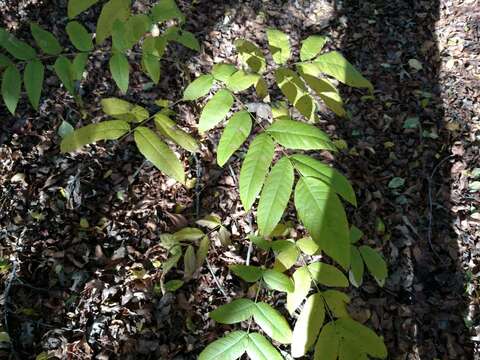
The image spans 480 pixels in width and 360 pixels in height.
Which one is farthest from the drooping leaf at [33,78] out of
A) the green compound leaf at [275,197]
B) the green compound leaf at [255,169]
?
the green compound leaf at [275,197]

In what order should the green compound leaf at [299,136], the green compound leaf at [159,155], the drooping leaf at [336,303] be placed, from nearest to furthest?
1. the green compound leaf at [299,136]
2. the green compound leaf at [159,155]
3. the drooping leaf at [336,303]

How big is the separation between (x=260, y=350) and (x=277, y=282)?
1.19 ft

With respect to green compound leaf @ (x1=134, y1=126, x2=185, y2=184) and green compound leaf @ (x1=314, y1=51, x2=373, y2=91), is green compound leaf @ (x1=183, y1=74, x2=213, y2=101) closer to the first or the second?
green compound leaf @ (x1=134, y1=126, x2=185, y2=184)

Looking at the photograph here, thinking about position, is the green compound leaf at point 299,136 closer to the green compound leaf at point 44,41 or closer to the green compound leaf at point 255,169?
the green compound leaf at point 255,169

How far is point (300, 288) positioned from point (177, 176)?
774 millimetres

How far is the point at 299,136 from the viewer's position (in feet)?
5.00

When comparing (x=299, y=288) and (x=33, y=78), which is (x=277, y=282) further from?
(x=33, y=78)

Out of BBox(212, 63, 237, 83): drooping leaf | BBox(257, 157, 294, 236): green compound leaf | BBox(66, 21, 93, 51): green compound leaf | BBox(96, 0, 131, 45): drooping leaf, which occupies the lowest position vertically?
BBox(257, 157, 294, 236): green compound leaf

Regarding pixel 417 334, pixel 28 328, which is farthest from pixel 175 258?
pixel 417 334

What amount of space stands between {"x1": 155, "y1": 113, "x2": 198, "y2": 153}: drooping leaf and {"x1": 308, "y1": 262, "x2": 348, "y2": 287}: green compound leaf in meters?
0.79

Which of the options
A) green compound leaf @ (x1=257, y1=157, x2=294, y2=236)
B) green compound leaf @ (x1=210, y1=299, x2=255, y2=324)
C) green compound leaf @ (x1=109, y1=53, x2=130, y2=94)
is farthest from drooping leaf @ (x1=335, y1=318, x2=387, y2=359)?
green compound leaf @ (x1=109, y1=53, x2=130, y2=94)

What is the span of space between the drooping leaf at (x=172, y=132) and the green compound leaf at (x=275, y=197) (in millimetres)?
587

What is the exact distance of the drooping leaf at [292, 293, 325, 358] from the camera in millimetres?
1665

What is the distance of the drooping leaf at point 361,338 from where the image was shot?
5.22ft
